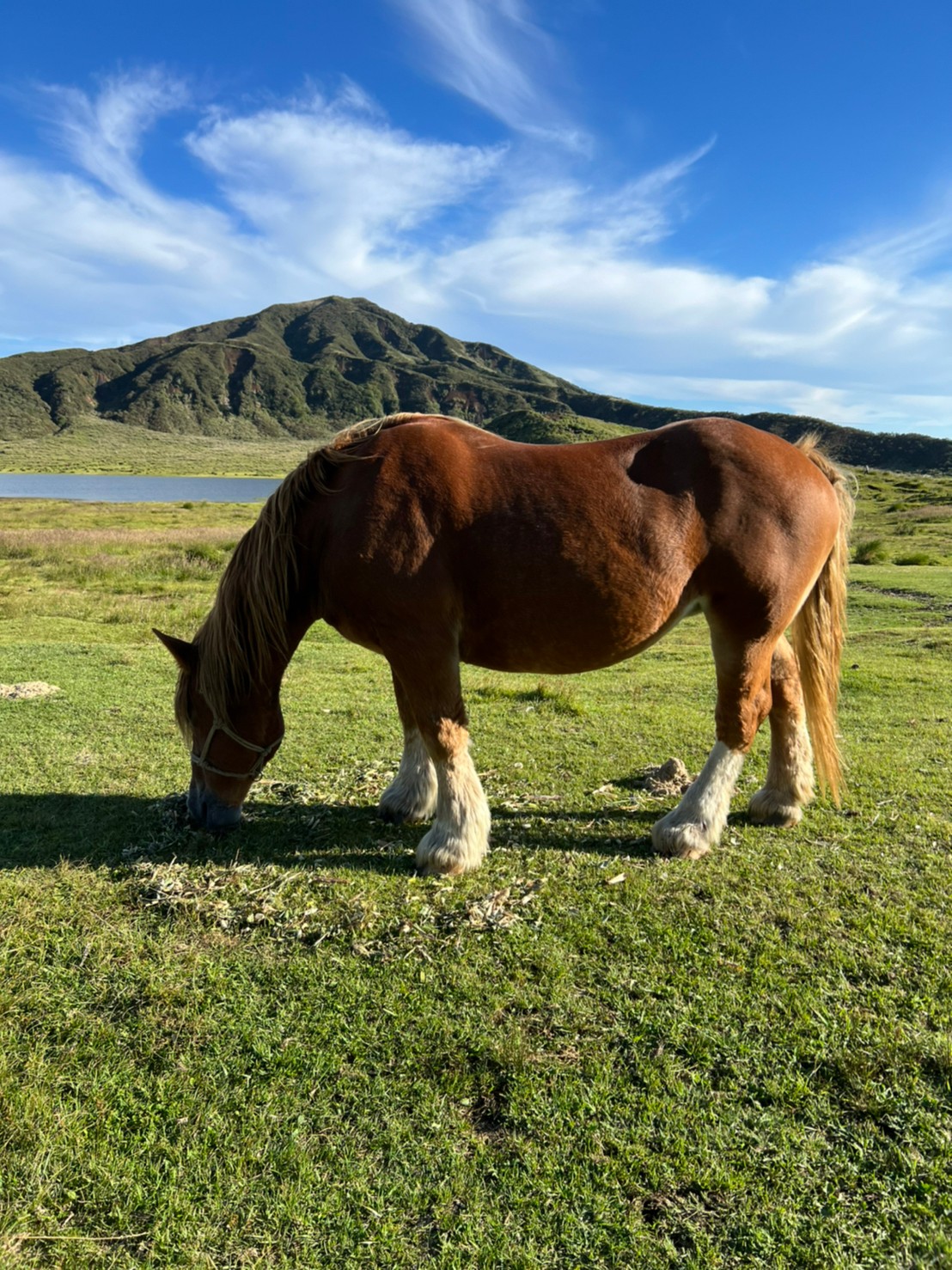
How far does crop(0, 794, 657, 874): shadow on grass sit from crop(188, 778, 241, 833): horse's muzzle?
0.09m

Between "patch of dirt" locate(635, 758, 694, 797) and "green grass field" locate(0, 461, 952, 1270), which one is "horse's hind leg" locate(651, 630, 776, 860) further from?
"patch of dirt" locate(635, 758, 694, 797)

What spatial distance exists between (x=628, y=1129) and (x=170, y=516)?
39594 millimetres

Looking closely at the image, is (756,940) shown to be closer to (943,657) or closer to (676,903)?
(676,903)

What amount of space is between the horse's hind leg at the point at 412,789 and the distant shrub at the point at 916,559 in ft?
67.3

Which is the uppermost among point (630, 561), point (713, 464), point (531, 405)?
point (531, 405)

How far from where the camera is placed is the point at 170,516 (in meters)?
36.8

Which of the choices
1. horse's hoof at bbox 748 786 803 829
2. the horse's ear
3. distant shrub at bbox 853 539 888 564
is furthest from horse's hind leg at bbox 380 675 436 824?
distant shrub at bbox 853 539 888 564

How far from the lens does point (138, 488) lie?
A: 8044 cm

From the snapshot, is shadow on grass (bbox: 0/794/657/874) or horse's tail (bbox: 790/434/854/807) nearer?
shadow on grass (bbox: 0/794/657/874)

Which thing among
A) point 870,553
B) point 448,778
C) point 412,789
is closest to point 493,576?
point 448,778

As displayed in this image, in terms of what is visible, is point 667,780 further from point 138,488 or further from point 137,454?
point 137,454

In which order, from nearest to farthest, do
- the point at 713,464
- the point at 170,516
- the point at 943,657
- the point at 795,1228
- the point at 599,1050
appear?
the point at 795,1228
the point at 599,1050
the point at 713,464
the point at 943,657
the point at 170,516

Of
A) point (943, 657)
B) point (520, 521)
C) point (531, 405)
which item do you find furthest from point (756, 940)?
point (531, 405)

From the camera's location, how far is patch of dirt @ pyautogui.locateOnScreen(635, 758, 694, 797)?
15.8ft
